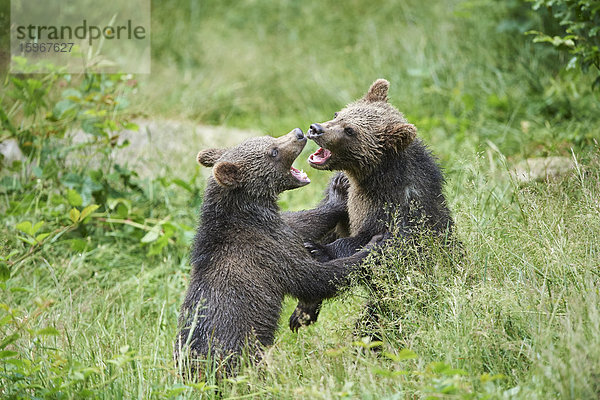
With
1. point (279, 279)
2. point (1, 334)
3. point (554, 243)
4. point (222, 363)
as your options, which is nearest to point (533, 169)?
point (554, 243)

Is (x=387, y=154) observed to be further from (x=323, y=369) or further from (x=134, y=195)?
(x=134, y=195)

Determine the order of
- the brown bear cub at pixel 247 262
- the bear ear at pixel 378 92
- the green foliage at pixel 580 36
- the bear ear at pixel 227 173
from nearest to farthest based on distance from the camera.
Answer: the brown bear cub at pixel 247 262
the bear ear at pixel 227 173
the bear ear at pixel 378 92
the green foliage at pixel 580 36

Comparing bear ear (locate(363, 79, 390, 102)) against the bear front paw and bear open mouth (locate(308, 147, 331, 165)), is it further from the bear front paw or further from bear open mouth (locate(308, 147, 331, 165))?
the bear front paw

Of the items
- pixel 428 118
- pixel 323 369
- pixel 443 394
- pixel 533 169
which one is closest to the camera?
pixel 443 394

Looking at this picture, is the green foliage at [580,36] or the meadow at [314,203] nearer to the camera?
the meadow at [314,203]

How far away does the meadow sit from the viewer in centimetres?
388

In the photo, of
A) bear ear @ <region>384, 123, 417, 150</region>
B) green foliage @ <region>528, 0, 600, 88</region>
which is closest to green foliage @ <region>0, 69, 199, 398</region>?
bear ear @ <region>384, 123, 417, 150</region>

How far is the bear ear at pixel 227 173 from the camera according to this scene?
462 centimetres

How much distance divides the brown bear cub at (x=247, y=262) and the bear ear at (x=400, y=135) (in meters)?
0.63

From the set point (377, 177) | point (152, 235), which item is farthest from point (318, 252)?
point (152, 235)

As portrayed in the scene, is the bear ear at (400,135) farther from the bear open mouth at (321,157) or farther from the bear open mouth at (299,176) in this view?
the bear open mouth at (299,176)

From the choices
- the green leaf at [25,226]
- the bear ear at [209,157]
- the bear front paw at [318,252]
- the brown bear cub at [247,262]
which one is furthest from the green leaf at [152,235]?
the bear front paw at [318,252]

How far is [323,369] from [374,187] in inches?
58.1

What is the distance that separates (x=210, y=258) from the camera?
15.4 ft
